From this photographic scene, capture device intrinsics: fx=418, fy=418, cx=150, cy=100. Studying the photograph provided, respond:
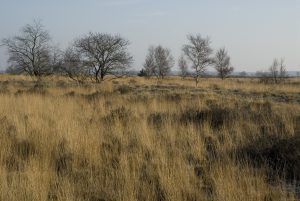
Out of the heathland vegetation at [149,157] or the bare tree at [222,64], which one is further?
the bare tree at [222,64]

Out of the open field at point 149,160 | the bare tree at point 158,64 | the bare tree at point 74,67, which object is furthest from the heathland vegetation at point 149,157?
the bare tree at point 158,64

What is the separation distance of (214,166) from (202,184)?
54 centimetres

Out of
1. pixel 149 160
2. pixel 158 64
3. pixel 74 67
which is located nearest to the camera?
pixel 149 160

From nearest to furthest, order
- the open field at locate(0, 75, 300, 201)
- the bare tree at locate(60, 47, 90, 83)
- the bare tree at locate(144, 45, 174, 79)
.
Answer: the open field at locate(0, 75, 300, 201) < the bare tree at locate(60, 47, 90, 83) < the bare tree at locate(144, 45, 174, 79)

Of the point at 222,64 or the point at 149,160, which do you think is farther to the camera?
the point at 222,64

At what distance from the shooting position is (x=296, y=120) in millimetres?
8719

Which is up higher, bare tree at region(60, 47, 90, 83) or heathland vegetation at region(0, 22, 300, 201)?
bare tree at region(60, 47, 90, 83)

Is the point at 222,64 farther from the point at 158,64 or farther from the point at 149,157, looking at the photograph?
the point at 149,157

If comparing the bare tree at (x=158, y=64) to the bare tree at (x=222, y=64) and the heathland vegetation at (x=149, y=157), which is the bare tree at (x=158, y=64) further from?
the heathland vegetation at (x=149, y=157)

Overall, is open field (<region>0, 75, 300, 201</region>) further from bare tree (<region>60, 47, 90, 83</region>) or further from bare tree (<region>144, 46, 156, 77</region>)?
bare tree (<region>144, 46, 156, 77</region>)

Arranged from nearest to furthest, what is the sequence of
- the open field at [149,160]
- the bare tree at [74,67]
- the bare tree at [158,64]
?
the open field at [149,160] → the bare tree at [74,67] → the bare tree at [158,64]

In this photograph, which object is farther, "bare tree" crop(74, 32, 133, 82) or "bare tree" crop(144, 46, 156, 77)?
"bare tree" crop(144, 46, 156, 77)

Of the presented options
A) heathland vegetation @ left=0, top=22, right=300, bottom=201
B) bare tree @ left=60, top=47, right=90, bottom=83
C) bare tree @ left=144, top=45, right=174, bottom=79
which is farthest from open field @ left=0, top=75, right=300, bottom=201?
bare tree @ left=144, top=45, right=174, bottom=79

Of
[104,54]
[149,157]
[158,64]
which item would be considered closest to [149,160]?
[149,157]
